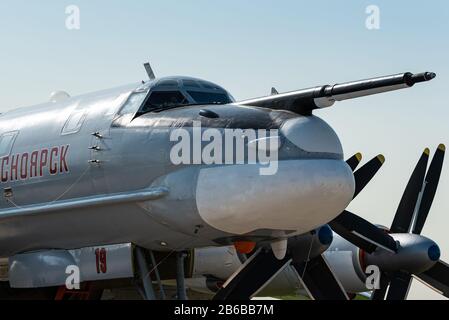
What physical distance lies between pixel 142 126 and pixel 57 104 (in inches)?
89.2

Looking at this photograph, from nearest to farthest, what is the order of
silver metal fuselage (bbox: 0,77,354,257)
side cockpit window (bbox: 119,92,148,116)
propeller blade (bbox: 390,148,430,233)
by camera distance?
silver metal fuselage (bbox: 0,77,354,257) → side cockpit window (bbox: 119,92,148,116) → propeller blade (bbox: 390,148,430,233)

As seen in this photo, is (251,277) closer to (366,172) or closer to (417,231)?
(366,172)

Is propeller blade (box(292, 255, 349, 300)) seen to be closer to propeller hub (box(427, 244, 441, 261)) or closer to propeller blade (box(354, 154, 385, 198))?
propeller blade (box(354, 154, 385, 198))

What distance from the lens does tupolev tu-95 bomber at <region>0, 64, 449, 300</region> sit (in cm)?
929

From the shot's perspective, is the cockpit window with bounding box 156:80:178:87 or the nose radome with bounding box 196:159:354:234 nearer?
the nose radome with bounding box 196:159:354:234

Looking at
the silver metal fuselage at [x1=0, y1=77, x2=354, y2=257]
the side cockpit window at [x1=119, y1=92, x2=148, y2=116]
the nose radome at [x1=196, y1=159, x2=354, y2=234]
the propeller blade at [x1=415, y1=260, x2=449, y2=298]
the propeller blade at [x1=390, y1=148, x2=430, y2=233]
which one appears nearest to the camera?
the nose radome at [x1=196, y1=159, x2=354, y2=234]

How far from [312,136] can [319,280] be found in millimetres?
4435

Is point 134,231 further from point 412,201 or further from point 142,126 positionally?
point 412,201

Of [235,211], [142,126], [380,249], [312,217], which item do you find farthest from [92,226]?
[380,249]

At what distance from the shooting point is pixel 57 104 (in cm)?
1227

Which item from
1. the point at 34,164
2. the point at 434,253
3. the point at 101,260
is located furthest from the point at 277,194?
the point at 434,253

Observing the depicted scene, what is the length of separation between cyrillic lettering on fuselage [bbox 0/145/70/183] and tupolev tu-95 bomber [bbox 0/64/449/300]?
2cm

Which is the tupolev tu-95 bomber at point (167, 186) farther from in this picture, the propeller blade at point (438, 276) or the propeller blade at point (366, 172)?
the propeller blade at point (438, 276)

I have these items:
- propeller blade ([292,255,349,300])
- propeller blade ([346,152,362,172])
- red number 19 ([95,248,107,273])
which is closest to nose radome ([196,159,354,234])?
red number 19 ([95,248,107,273])
